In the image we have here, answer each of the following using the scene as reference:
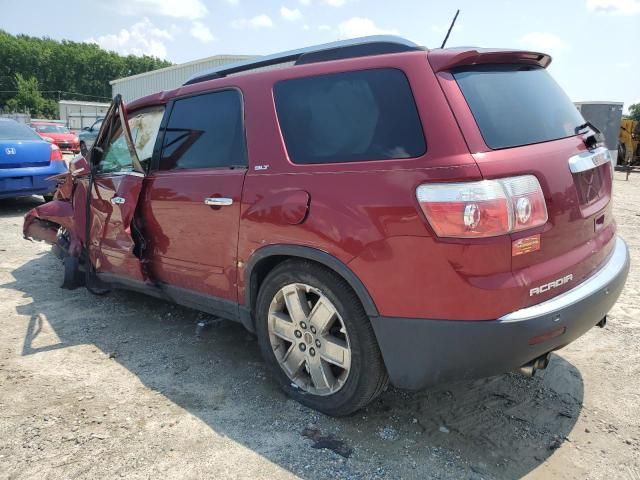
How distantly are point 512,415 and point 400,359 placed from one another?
3.00 ft

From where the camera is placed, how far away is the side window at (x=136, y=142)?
3.82 metres

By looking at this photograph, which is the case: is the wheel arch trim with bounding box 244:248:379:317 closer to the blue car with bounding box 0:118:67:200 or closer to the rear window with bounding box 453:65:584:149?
the rear window with bounding box 453:65:584:149

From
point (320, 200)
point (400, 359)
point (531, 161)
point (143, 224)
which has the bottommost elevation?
point (400, 359)

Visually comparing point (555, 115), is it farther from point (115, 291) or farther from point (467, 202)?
point (115, 291)

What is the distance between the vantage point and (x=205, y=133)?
340cm

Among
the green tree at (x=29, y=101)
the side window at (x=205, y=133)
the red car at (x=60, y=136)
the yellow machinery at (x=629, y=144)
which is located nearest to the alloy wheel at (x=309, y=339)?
the side window at (x=205, y=133)

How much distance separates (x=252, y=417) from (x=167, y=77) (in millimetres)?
33247

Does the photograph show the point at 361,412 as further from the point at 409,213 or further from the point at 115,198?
the point at 115,198

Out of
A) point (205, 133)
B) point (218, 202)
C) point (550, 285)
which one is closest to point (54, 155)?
point (205, 133)

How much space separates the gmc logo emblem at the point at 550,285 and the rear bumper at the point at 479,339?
6 centimetres

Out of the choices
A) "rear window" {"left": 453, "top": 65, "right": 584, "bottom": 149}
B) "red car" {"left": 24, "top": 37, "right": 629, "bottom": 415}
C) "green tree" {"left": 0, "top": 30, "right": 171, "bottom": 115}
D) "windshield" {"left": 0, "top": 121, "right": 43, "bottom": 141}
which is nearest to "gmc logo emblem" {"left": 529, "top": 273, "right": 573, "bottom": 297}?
"red car" {"left": 24, "top": 37, "right": 629, "bottom": 415}

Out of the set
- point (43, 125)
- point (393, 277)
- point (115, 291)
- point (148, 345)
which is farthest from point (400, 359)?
point (43, 125)

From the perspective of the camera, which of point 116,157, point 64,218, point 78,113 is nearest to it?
point 116,157

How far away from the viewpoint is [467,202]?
2.14 metres
